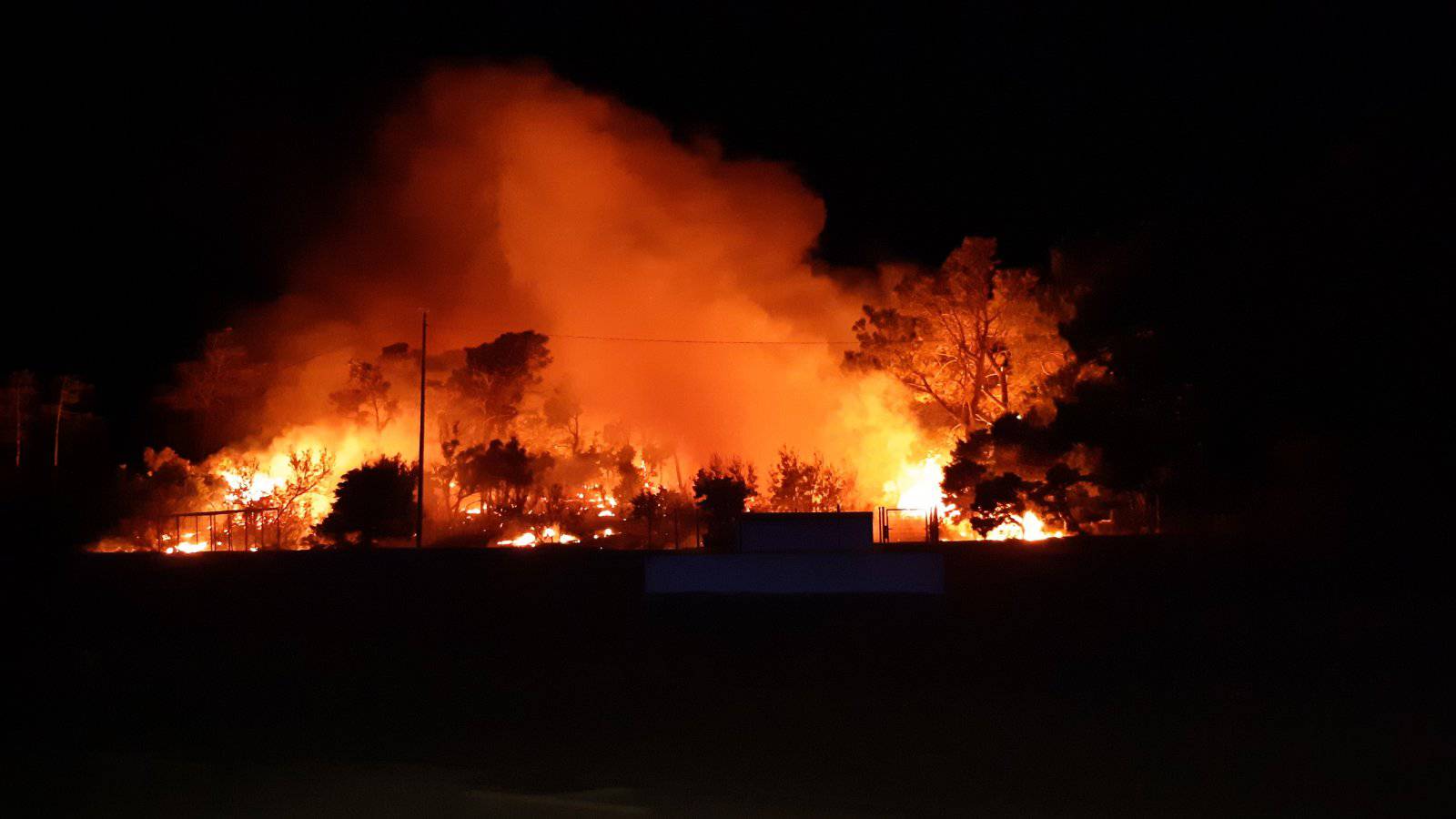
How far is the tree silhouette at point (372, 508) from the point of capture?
39969 millimetres

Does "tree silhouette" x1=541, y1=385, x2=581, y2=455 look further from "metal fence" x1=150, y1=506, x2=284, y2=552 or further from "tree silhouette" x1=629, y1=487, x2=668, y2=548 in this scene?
"metal fence" x1=150, y1=506, x2=284, y2=552

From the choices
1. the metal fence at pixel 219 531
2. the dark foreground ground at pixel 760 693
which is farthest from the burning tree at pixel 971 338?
the metal fence at pixel 219 531

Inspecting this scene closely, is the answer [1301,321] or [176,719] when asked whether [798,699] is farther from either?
[1301,321]

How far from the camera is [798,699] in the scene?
13484 millimetres

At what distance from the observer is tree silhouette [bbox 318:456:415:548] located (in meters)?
40.0

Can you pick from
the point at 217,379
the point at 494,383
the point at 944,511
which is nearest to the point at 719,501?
the point at 944,511

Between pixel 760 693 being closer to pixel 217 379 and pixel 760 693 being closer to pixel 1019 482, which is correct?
pixel 1019 482

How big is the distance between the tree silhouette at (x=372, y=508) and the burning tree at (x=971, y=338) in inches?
583

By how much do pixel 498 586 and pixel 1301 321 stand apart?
14.8 m

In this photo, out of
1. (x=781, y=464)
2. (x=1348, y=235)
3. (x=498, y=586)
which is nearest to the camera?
(x=1348, y=235)

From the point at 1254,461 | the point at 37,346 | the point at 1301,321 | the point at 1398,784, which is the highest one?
the point at 37,346

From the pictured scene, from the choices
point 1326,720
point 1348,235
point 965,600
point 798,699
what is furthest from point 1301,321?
point 798,699

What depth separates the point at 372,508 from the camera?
39.9 metres

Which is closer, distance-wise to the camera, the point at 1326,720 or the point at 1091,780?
the point at 1091,780
